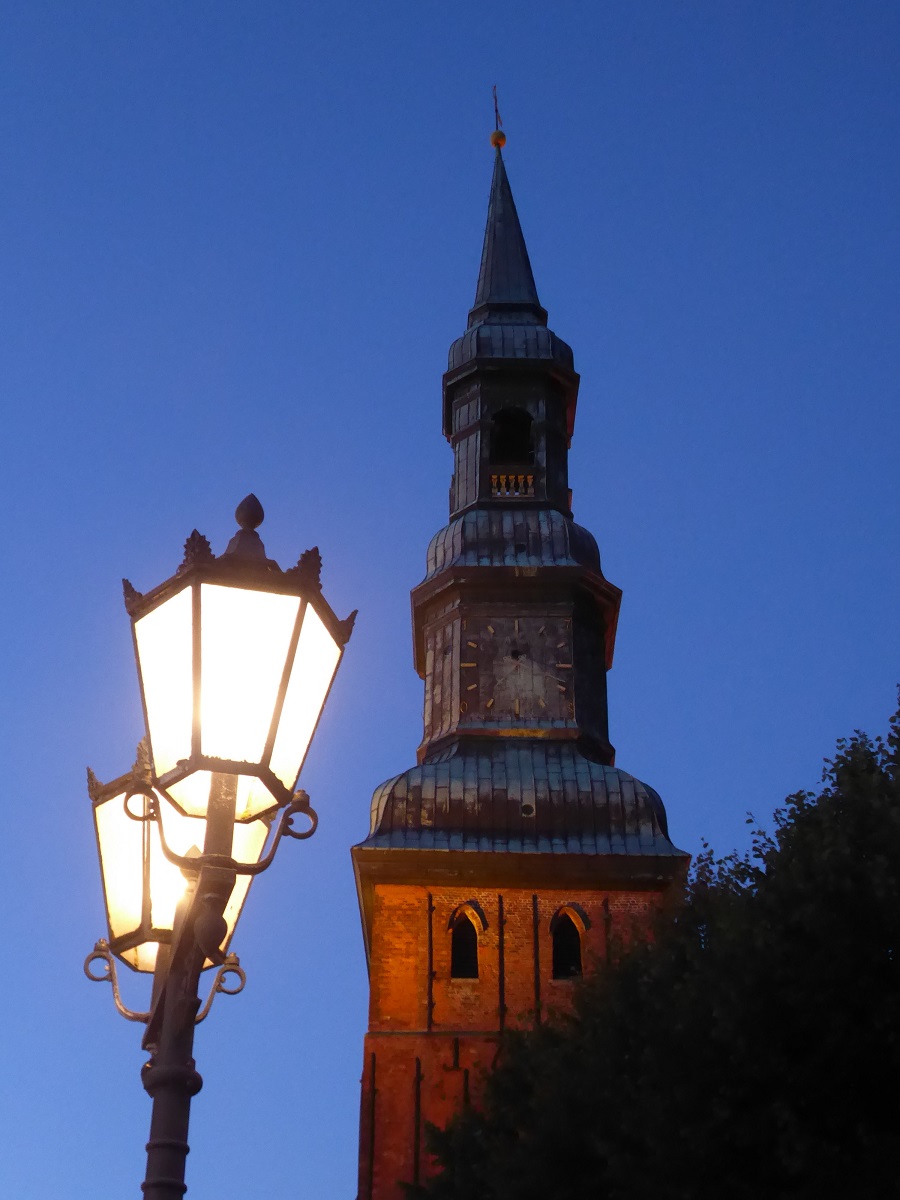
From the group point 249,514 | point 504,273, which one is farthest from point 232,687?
point 504,273

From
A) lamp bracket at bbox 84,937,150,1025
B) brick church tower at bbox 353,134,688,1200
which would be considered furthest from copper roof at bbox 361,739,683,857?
lamp bracket at bbox 84,937,150,1025

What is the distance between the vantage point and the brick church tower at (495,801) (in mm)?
30938

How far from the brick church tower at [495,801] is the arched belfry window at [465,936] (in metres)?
0.04

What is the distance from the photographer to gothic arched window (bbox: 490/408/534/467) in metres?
40.2

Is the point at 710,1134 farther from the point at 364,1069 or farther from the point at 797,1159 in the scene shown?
the point at 364,1069

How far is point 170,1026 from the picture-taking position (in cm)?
531

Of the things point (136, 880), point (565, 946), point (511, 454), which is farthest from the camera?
point (511, 454)

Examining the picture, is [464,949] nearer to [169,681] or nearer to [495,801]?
[495,801]

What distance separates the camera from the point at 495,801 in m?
33.5

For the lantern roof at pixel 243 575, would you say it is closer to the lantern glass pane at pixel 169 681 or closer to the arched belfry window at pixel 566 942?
the lantern glass pane at pixel 169 681

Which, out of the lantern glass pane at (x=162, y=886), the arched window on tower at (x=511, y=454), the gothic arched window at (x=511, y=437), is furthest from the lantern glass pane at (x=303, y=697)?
the gothic arched window at (x=511, y=437)

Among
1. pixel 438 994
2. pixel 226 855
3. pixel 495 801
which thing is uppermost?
pixel 495 801

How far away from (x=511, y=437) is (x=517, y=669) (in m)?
7.15

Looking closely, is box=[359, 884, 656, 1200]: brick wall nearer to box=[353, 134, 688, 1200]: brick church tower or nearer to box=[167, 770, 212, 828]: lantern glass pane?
box=[353, 134, 688, 1200]: brick church tower
